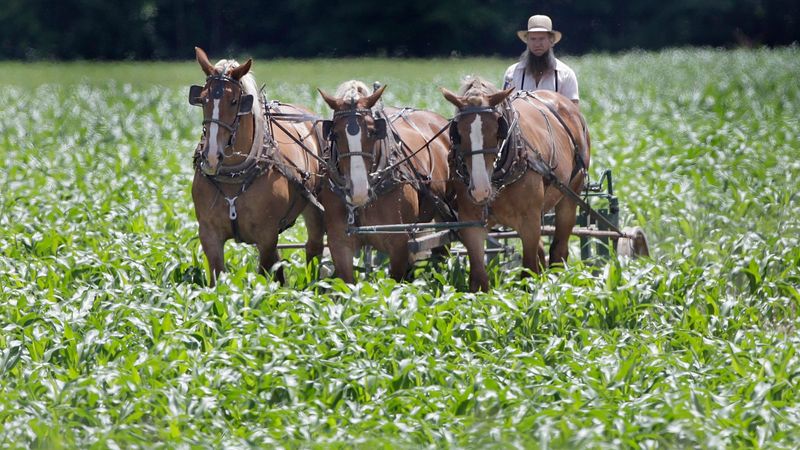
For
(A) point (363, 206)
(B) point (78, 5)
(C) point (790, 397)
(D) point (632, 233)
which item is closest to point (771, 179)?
(D) point (632, 233)

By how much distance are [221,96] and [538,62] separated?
10.4 feet

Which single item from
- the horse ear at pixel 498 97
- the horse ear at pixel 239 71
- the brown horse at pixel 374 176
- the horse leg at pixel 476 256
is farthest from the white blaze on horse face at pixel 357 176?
the horse leg at pixel 476 256

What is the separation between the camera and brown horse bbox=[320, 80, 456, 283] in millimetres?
8102

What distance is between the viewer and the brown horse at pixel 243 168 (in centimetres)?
812

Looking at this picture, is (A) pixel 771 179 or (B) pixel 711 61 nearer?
(A) pixel 771 179

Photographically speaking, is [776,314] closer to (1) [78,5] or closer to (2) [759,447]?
(2) [759,447]

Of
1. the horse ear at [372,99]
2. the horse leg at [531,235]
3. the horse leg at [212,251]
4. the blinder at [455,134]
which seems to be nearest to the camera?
the horse ear at [372,99]

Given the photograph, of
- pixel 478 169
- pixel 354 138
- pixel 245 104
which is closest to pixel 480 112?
pixel 478 169

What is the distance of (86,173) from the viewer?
52.3ft

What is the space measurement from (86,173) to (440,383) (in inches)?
403

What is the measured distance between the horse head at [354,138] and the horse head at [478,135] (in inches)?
18.4

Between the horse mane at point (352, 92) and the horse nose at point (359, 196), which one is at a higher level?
the horse mane at point (352, 92)

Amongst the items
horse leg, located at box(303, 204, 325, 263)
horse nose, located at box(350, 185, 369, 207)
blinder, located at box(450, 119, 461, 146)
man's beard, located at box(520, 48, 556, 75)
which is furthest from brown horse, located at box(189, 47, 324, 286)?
man's beard, located at box(520, 48, 556, 75)

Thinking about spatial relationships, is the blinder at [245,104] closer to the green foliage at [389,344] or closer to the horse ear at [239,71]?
the horse ear at [239,71]
